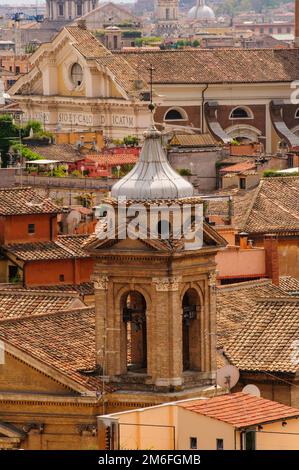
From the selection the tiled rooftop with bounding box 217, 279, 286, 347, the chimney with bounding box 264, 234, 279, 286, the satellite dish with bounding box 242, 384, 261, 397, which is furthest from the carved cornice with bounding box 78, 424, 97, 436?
the chimney with bounding box 264, 234, 279, 286

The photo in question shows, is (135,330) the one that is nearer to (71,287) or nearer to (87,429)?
(87,429)

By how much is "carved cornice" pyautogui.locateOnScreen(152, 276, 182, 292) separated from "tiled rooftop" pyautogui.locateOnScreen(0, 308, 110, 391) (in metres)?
0.93

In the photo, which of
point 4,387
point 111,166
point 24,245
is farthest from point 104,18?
point 4,387

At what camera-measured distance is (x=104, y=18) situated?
6850 inches

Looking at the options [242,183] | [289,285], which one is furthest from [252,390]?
[242,183]

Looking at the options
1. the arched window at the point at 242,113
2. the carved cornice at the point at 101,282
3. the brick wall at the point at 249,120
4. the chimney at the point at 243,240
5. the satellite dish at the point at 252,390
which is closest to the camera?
the carved cornice at the point at 101,282

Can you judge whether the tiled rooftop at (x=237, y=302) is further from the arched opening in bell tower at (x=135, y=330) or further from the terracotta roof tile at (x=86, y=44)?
the terracotta roof tile at (x=86, y=44)

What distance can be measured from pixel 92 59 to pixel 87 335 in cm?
4934

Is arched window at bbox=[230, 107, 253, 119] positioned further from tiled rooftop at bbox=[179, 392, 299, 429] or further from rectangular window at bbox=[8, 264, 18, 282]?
tiled rooftop at bbox=[179, 392, 299, 429]

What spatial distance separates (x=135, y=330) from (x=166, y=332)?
632 mm

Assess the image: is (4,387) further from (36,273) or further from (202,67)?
(202,67)

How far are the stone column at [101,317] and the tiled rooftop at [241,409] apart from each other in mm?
1157

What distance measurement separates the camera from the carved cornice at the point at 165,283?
77.8ft

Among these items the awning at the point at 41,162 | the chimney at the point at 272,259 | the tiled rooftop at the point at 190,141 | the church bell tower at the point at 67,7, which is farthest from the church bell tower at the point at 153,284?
the church bell tower at the point at 67,7
